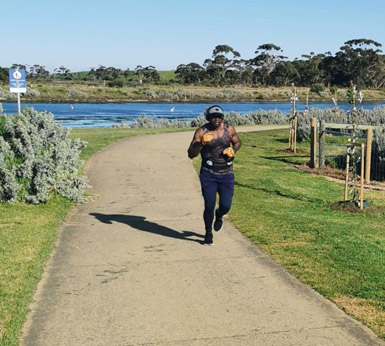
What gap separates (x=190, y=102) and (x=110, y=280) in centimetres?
8182

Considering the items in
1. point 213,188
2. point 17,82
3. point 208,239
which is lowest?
point 208,239

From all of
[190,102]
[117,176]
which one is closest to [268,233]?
[117,176]

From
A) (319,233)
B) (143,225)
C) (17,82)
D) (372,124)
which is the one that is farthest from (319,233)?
(372,124)

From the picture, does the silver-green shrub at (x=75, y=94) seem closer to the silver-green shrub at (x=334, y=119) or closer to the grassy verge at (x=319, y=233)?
the silver-green shrub at (x=334, y=119)

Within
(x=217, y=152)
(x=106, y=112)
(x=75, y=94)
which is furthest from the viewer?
(x=75, y=94)

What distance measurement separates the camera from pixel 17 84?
659 inches

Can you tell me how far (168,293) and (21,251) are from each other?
7.62 ft

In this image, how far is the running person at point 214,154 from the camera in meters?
6.95

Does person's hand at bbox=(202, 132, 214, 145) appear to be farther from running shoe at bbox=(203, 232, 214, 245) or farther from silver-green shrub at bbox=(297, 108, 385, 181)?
silver-green shrub at bbox=(297, 108, 385, 181)

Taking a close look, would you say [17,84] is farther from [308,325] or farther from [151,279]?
[308,325]

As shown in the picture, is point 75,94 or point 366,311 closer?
point 366,311

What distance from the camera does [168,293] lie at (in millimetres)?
5465

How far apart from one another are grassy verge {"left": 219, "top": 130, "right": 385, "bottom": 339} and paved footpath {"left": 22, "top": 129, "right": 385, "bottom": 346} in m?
0.25

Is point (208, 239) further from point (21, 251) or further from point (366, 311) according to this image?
point (366, 311)
